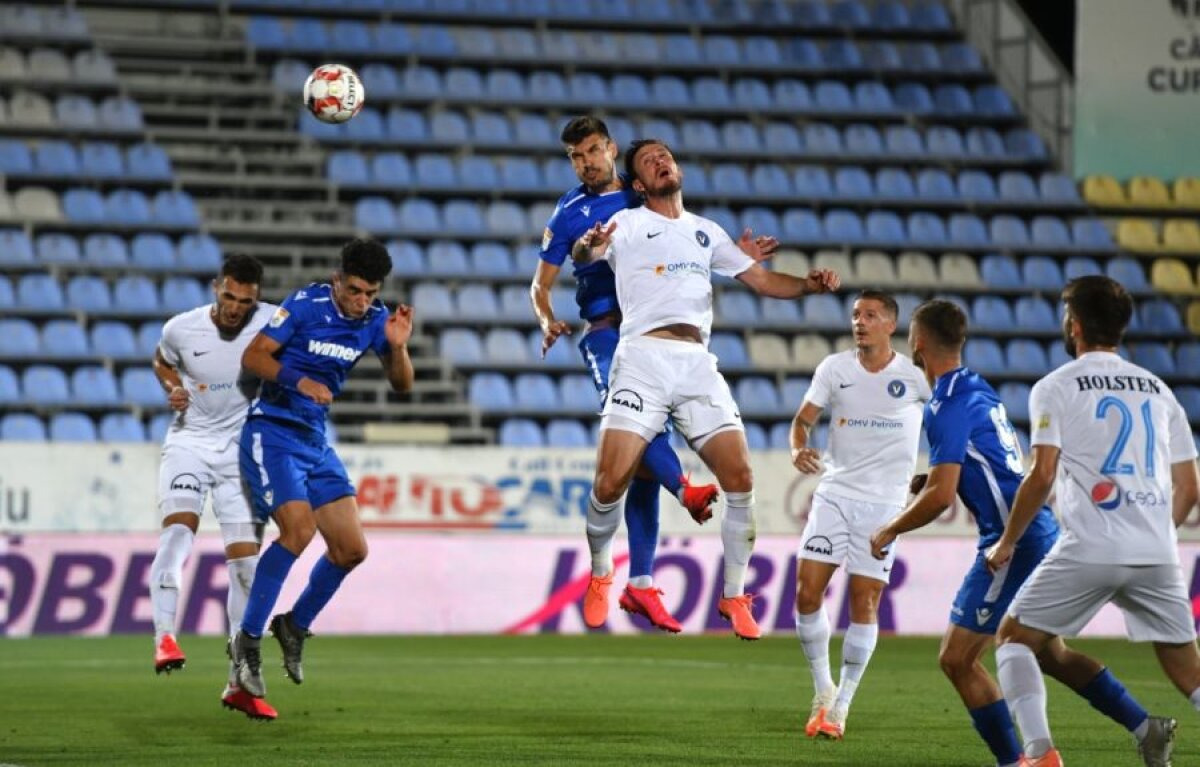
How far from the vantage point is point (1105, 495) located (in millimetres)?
7086

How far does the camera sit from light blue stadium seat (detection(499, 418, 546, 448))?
72.8 feet

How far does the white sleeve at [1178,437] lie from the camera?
23.9 feet

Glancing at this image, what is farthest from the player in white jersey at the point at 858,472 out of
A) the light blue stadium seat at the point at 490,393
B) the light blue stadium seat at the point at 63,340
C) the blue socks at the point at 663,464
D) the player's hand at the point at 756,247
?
the light blue stadium seat at the point at 63,340

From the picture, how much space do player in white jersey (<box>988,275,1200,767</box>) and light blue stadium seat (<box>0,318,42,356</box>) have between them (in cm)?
1634

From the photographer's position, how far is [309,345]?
10352 millimetres

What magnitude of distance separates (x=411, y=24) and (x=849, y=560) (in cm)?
1762

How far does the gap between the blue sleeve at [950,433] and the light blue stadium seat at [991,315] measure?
57.5ft

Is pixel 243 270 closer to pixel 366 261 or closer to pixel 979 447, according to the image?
pixel 366 261

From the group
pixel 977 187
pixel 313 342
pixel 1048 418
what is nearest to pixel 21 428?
pixel 313 342

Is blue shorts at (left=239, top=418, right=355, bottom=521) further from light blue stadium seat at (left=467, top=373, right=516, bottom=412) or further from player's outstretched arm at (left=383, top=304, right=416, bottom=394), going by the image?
light blue stadium seat at (left=467, top=373, right=516, bottom=412)

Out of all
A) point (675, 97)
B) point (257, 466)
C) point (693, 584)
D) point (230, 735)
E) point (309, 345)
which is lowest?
point (693, 584)

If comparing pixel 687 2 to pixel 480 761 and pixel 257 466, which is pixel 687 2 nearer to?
pixel 257 466

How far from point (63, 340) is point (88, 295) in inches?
32.3

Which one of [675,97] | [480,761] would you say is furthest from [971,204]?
[480,761]
